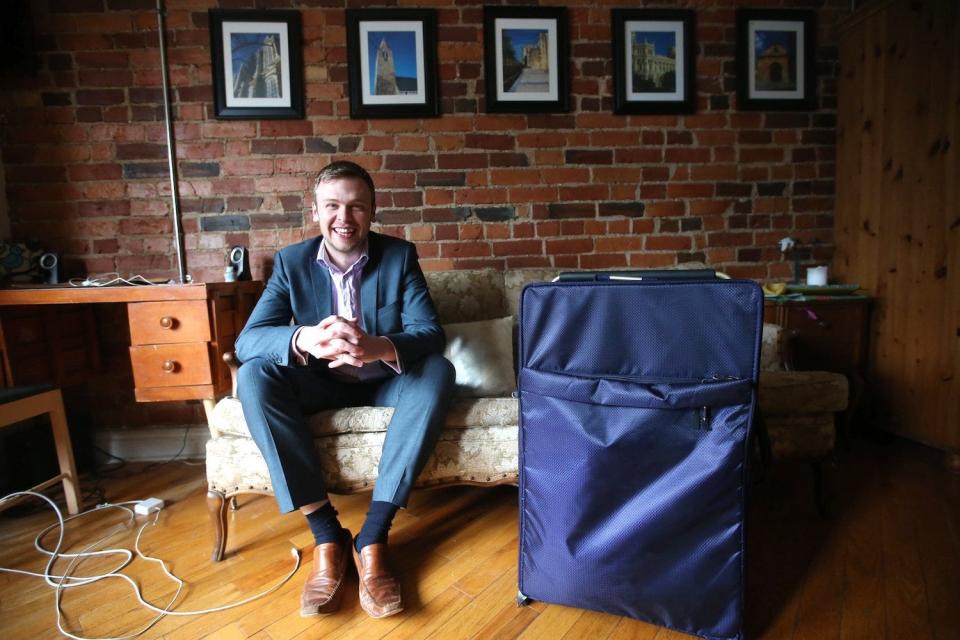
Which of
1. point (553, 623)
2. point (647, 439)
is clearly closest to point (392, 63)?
point (647, 439)

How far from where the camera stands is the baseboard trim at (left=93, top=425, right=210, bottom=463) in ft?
6.63

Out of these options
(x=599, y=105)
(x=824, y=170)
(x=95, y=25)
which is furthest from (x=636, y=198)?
(x=95, y=25)

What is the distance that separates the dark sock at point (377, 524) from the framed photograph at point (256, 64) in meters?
1.69

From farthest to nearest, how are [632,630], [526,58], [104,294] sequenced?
[526,58], [104,294], [632,630]

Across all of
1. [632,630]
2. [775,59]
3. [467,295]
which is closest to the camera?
[632,630]

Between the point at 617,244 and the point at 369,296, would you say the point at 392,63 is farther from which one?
the point at 617,244

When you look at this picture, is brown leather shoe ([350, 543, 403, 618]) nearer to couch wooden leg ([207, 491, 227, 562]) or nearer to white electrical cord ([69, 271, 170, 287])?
couch wooden leg ([207, 491, 227, 562])

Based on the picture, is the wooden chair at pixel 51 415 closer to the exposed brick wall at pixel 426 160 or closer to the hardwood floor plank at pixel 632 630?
the exposed brick wall at pixel 426 160

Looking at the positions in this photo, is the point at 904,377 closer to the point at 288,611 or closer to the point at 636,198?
the point at 636,198

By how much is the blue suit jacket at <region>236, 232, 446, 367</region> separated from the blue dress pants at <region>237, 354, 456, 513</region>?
0.12m

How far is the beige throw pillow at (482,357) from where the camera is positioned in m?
1.51

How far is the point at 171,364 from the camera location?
5.03 feet

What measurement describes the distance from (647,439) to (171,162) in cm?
219

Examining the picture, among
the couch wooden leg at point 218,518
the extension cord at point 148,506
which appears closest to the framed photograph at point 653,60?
the couch wooden leg at point 218,518
